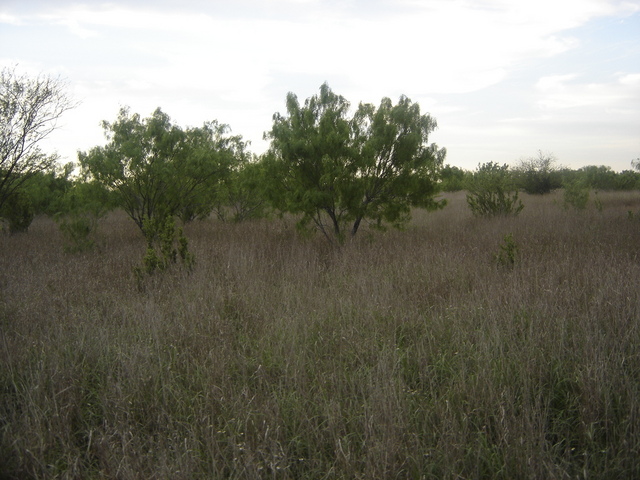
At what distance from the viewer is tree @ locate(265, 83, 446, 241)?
8203 mm

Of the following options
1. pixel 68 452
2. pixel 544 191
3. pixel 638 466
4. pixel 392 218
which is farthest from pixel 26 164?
pixel 544 191

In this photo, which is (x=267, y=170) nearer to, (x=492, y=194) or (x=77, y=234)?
(x=77, y=234)

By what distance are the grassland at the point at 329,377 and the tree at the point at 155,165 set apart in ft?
16.1

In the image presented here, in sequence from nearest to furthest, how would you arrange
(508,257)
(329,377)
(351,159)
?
(329,377)
(508,257)
(351,159)

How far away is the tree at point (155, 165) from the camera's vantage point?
9.98 m

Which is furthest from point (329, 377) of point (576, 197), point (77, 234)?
point (576, 197)

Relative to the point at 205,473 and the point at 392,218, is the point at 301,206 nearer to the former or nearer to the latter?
the point at 392,218

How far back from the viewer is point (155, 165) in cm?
1027

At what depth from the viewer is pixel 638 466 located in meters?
2.10

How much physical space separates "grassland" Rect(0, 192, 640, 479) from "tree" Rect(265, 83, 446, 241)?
115 inches

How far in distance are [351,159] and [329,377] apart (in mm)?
5893

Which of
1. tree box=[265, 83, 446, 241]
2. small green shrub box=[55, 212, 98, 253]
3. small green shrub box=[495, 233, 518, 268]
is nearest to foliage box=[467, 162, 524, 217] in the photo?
tree box=[265, 83, 446, 241]

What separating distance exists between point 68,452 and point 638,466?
9.96ft

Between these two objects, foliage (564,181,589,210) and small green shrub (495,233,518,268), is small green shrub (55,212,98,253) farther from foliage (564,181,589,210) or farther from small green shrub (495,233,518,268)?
foliage (564,181,589,210)
